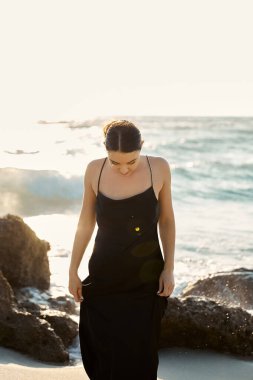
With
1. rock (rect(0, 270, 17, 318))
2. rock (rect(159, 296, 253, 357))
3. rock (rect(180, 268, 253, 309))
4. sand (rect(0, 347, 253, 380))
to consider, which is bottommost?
rock (rect(180, 268, 253, 309))

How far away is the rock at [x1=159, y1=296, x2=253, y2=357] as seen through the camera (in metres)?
5.15

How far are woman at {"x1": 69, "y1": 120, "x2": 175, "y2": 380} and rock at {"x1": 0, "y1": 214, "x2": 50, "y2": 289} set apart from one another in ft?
8.74

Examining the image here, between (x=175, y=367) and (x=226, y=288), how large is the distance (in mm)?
2976

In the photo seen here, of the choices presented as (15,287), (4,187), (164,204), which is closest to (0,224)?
(15,287)

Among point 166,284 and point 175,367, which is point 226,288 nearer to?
point 175,367

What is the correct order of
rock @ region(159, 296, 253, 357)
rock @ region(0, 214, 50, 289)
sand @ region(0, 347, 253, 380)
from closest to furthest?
sand @ region(0, 347, 253, 380) → rock @ region(159, 296, 253, 357) → rock @ region(0, 214, 50, 289)

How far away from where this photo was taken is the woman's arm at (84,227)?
359 centimetres

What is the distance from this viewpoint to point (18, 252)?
625 centimetres

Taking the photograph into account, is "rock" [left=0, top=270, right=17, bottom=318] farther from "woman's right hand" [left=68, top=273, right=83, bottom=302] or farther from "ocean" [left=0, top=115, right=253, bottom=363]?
"woman's right hand" [left=68, top=273, right=83, bottom=302]

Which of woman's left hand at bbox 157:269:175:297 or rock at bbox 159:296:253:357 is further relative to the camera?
rock at bbox 159:296:253:357

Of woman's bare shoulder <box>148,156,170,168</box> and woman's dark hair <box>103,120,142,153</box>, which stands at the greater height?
woman's dark hair <box>103,120,142,153</box>

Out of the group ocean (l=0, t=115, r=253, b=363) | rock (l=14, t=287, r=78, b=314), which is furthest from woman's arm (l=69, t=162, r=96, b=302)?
rock (l=14, t=287, r=78, b=314)

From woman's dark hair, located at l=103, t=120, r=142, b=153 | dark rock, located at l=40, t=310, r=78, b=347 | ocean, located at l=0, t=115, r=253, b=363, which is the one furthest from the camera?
ocean, located at l=0, t=115, r=253, b=363

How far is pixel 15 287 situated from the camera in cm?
621
